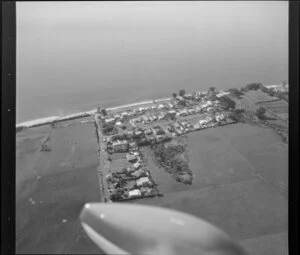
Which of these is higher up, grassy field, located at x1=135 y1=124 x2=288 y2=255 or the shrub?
the shrub

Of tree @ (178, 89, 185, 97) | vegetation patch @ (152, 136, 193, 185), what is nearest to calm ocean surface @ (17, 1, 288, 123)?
tree @ (178, 89, 185, 97)

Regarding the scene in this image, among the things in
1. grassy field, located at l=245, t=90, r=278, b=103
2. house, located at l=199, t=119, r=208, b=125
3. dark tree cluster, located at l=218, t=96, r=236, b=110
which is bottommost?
house, located at l=199, t=119, r=208, b=125

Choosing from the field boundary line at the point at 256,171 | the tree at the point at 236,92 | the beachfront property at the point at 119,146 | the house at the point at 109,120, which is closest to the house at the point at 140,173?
the beachfront property at the point at 119,146

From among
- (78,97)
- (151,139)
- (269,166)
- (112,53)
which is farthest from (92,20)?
(269,166)

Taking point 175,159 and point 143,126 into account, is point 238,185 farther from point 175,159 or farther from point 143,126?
point 143,126

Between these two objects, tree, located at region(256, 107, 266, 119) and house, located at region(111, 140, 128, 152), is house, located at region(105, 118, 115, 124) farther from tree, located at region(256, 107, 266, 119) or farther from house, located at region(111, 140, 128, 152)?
tree, located at region(256, 107, 266, 119)

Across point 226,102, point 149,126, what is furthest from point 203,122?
point 149,126

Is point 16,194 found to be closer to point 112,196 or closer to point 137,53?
point 112,196
